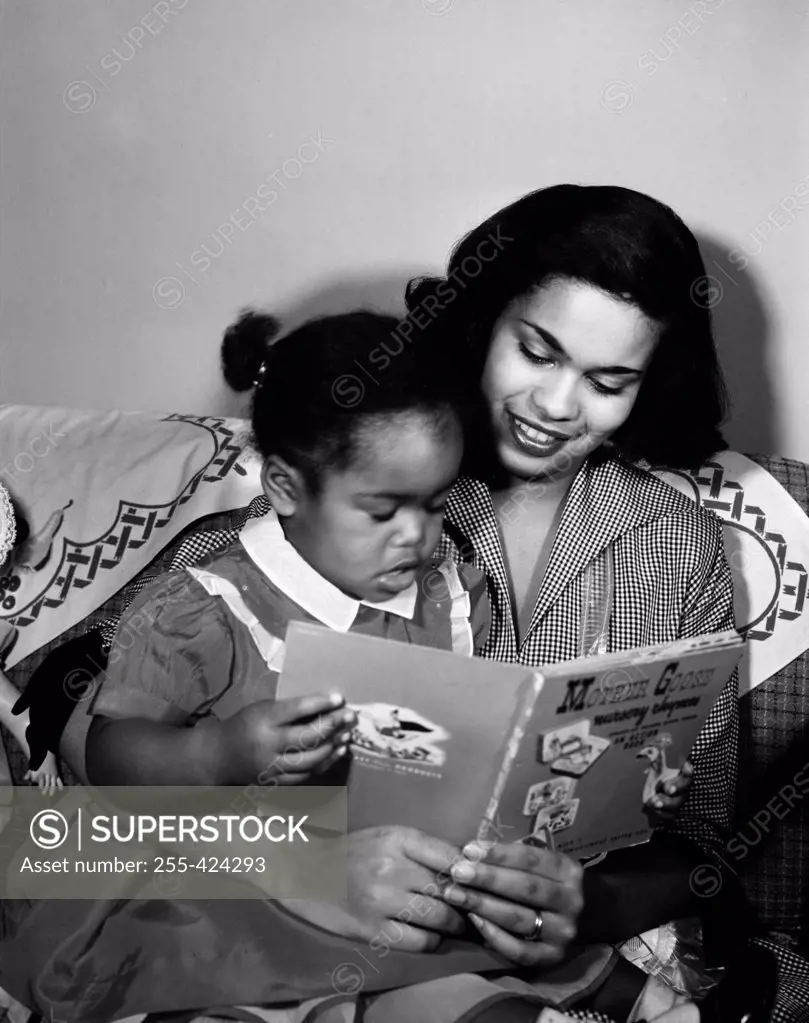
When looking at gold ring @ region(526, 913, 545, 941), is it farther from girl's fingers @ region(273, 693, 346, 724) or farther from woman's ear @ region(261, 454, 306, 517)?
woman's ear @ region(261, 454, 306, 517)

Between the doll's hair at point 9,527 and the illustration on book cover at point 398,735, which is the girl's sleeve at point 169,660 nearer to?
the illustration on book cover at point 398,735

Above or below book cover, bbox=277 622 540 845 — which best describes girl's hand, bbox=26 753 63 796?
below

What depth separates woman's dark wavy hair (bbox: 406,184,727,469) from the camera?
4.47 feet

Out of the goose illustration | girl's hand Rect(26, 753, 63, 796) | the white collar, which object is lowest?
girl's hand Rect(26, 753, 63, 796)

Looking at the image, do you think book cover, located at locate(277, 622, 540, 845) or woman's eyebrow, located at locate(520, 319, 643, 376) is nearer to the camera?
book cover, located at locate(277, 622, 540, 845)

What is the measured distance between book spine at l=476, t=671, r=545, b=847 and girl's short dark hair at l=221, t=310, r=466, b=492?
1.08ft

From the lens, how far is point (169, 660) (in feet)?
3.94

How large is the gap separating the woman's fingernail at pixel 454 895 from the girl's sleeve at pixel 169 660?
1.03 ft

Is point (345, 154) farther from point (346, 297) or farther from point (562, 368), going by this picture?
point (562, 368)

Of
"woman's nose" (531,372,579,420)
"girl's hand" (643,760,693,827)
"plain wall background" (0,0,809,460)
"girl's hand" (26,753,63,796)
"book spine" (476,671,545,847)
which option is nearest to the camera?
"book spine" (476,671,545,847)

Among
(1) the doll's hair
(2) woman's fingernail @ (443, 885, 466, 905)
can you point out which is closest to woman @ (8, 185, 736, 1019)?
(2) woman's fingernail @ (443, 885, 466, 905)

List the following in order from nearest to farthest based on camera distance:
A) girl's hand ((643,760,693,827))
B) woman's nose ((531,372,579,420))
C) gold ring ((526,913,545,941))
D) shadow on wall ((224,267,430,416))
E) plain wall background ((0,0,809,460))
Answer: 1. gold ring ((526,913,545,941))
2. girl's hand ((643,760,693,827))
3. woman's nose ((531,372,579,420))
4. plain wall background ((0,0,809,460))
5. shadow on wall ((224,267,430,416))

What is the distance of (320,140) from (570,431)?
83 cm

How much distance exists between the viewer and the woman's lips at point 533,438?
1.40m
